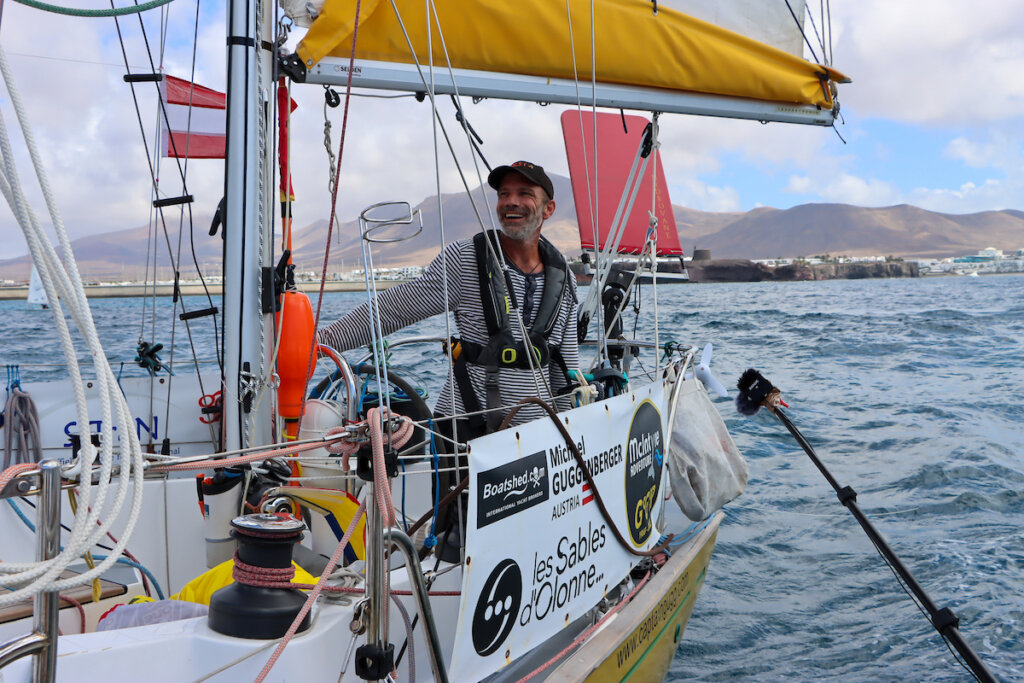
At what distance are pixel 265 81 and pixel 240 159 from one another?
0.33m

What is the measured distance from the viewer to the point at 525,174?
3.12 m

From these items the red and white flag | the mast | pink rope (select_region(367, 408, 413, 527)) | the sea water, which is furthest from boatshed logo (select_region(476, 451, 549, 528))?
the red and white flag

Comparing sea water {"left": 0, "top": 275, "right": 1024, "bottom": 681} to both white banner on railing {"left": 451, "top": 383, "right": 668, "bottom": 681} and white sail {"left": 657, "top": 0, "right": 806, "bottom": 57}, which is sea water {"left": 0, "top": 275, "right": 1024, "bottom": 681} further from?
white sail {"left": 657, "top": 0, "right": 806, "bottom": 57}

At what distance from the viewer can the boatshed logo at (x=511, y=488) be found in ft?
6.11

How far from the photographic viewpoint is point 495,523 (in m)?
1.92

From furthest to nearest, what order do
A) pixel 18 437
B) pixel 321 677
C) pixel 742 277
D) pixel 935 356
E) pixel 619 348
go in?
pixel 742 277, pixel 935 356, pixel 619 348, pixel 18 437, pixel 321 677

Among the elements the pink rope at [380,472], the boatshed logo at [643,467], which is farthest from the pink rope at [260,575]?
the boatshed logo at [643,467]

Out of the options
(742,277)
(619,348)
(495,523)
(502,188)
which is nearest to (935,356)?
(619,348)

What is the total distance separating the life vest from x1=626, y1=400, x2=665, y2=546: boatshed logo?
43 centimetres

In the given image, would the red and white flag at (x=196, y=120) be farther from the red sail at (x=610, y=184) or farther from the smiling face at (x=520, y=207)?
the smiling face at (x=520, y=207)

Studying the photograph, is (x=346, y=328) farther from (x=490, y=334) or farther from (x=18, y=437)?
(x=18, y=437)

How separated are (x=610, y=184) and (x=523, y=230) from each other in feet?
9.43

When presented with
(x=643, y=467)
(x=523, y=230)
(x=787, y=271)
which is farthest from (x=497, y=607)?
(x=787, y=271)

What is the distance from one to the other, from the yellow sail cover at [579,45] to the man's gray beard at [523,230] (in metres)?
0.70
